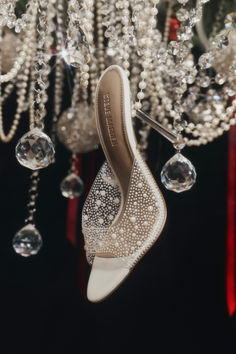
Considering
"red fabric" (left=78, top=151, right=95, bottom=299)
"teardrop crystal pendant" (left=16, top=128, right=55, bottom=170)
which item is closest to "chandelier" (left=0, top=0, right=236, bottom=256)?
"teardrop crystal pendant" (left=16, top=128, right=55, bottom=170)

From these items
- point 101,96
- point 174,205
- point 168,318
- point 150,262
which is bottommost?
point 168,318

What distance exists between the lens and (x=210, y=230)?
91 cm

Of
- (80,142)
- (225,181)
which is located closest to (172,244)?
(225,181)

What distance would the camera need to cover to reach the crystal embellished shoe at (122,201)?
455 millimetres

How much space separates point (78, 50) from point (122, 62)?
0.31ft

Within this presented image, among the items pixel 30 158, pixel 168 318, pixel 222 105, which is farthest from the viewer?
pixel 168 318

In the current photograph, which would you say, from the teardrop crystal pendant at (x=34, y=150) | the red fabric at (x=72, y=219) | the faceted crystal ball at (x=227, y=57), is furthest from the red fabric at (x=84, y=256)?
the teardrop crystal pendant at (x=34, y=150)

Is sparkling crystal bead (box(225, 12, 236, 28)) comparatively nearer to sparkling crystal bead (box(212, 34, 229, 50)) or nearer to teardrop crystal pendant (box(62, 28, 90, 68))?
sparkling crystal bead (box(212, 34, 229, 50))

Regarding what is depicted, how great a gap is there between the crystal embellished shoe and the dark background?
42 centimetres

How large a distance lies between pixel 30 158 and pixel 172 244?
0.56 m

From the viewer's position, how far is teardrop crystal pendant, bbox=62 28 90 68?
1.35 ft

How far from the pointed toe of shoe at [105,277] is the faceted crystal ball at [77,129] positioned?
31 cm

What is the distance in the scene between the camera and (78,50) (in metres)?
0.41

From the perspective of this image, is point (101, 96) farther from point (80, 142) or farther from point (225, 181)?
point (225, 181)
